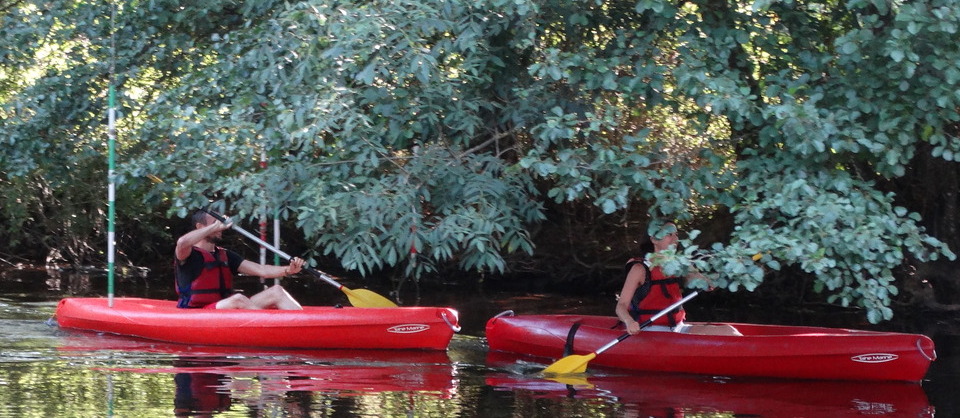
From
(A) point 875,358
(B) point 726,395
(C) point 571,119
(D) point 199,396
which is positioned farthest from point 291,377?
(A) point 875,358

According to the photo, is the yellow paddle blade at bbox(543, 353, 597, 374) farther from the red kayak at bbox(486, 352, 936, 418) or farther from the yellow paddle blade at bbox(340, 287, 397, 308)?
the yellow paddle blade at bbox(340, 287, 397, 308)

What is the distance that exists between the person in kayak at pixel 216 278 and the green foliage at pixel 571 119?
21.2 inches

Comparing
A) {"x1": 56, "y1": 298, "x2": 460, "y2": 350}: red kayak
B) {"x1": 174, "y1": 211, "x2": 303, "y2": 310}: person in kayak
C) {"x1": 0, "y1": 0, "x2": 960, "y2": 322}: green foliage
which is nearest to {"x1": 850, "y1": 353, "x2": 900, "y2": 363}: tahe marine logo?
{"x1": 0, "y1": 0, "x2": 960, "y2": 322}: green foliage

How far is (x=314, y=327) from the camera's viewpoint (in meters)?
7.24

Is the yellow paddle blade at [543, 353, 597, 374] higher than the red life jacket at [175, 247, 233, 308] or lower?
lower

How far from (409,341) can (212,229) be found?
1.41 meters

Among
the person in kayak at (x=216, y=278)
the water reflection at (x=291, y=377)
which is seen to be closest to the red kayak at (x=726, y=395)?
the water reflection at (x=291, y=377)

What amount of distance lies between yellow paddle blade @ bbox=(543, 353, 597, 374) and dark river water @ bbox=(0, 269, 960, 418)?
3.3 inches

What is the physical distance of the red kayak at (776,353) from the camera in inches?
248

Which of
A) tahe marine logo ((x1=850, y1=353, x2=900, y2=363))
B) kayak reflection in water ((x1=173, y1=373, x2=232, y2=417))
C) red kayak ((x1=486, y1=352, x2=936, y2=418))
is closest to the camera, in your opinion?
kayak reflection in water ((x1=173, y1=373, x2=232, y2=417))

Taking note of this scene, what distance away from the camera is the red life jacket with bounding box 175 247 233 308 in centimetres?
750

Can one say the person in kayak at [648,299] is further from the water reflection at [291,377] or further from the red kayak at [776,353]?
the water reflection at [291,377]

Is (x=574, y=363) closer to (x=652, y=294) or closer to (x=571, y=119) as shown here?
(x=652, y=294)

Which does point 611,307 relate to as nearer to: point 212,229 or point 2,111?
point 212,229
